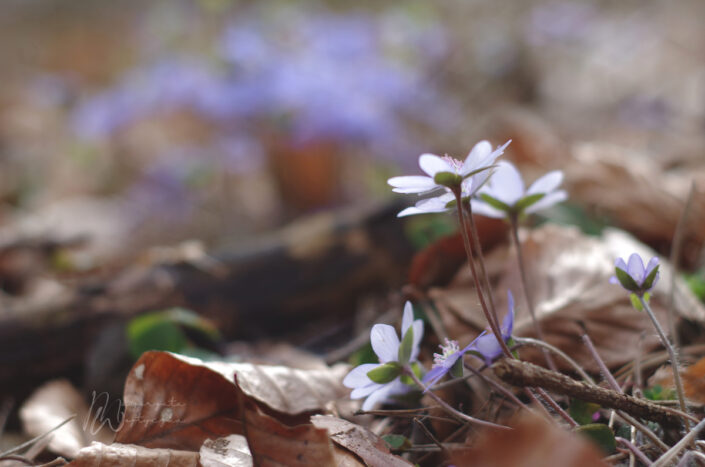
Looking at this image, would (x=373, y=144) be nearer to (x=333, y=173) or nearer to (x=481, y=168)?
(x=333, y=173)

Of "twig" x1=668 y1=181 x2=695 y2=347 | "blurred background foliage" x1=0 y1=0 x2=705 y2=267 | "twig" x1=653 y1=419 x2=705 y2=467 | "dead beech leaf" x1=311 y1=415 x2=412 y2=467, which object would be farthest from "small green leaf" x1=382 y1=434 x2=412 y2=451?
"blurred background foliage" x1=0 y1=0 x2=705 y2=267

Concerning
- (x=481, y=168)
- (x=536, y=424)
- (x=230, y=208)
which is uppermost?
(x=481, y=168)

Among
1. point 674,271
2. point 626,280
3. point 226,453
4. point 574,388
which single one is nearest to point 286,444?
point 226,453

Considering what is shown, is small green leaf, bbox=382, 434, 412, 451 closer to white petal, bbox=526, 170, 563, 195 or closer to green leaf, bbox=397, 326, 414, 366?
green leaf, bbox=397, 326, 414, 366

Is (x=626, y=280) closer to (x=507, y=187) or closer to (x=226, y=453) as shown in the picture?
(x=507, y=187)

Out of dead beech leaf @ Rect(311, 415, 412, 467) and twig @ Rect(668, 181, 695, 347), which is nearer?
dead beech leaf @ Rect(311, 415, 412, 467)

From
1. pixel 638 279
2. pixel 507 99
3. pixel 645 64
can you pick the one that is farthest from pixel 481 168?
pixel 645 64
